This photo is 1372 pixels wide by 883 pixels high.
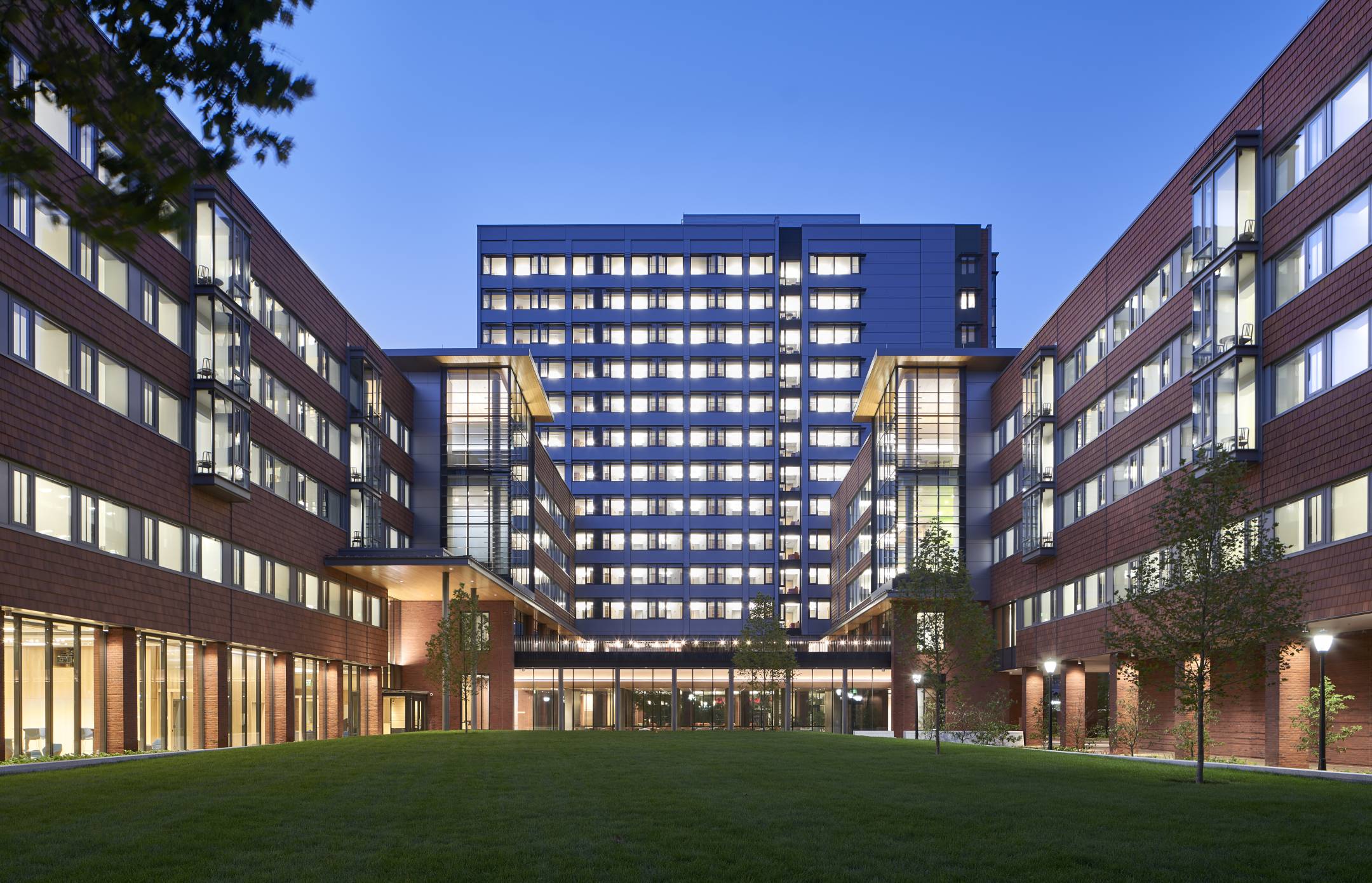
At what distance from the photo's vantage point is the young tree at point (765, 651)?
74062mm

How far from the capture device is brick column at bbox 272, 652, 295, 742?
162ft

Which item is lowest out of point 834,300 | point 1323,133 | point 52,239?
point 52,239

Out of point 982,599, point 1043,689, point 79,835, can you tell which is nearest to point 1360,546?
point 79,835

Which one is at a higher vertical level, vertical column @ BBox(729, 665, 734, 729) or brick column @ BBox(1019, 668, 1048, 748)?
brick column @ BBox(1019, 668, 1048, 748)

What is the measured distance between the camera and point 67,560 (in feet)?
104

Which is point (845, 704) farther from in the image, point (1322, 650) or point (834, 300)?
point (1322, 650)

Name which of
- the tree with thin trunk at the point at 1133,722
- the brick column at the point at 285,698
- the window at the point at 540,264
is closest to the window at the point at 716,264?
the window at the point at 540,264

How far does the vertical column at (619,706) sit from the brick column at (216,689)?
42.5 metres

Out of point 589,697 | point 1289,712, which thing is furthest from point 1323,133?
point 589,697

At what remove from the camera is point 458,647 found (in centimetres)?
5659

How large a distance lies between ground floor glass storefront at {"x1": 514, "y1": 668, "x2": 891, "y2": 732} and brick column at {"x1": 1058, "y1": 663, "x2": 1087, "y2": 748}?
79.0 feet

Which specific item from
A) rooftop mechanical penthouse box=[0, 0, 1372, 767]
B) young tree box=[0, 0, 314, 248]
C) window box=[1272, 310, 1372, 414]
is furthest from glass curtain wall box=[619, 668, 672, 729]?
young tree box=[0, 0, 314, 248]

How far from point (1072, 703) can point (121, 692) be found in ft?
130

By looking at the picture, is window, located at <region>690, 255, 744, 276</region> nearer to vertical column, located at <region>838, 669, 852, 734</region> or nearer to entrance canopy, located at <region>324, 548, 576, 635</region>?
vertical column, located at <region>838, 669, 852, 734</region>
